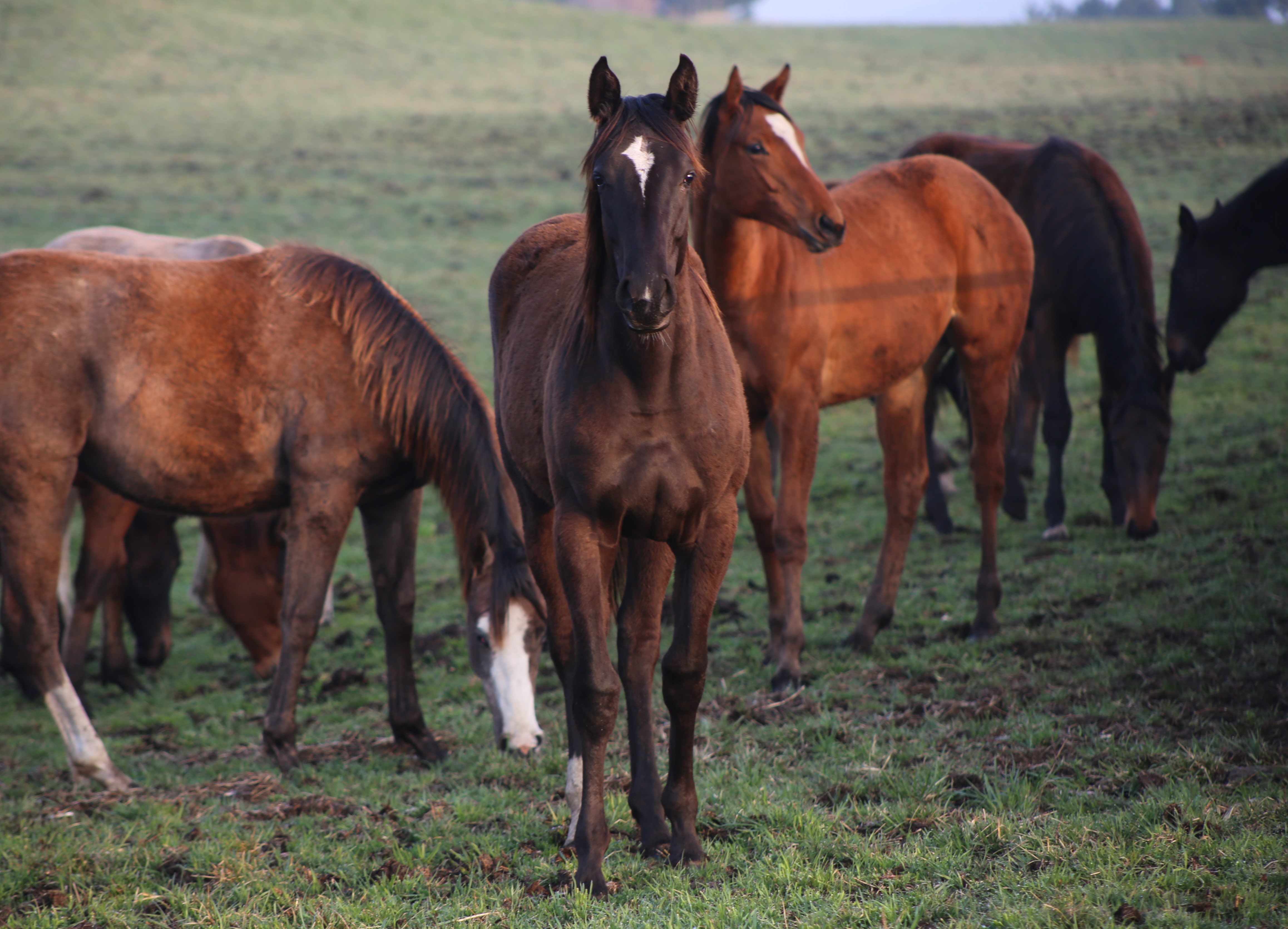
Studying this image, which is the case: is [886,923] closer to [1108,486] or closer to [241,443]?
[241,443]

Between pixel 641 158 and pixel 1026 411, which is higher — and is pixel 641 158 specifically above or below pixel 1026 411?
above

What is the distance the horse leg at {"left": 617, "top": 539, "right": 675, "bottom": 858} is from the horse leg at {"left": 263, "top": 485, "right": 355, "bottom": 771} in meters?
2.10

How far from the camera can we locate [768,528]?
5.77 metres

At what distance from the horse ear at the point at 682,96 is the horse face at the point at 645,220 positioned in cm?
21

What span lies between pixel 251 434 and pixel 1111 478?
227 inches

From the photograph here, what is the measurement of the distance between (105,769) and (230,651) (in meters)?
2.55

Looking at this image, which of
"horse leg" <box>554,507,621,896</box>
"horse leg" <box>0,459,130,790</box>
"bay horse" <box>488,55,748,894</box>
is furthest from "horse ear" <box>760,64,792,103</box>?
"horse leg" <box>0,459,130,790</box>

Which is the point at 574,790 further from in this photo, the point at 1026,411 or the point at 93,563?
the point at 1026,411

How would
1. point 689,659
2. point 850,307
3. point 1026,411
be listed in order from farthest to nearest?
point 1026,411 → point 850,307 → point 689,659

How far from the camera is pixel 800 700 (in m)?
5.15

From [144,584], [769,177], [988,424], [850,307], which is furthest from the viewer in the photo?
[144,584]

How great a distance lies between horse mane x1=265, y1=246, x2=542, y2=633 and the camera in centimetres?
497

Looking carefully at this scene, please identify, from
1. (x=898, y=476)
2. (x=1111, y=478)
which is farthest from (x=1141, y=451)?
(x=898, y=476)

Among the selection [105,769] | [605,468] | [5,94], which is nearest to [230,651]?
[105,769]
